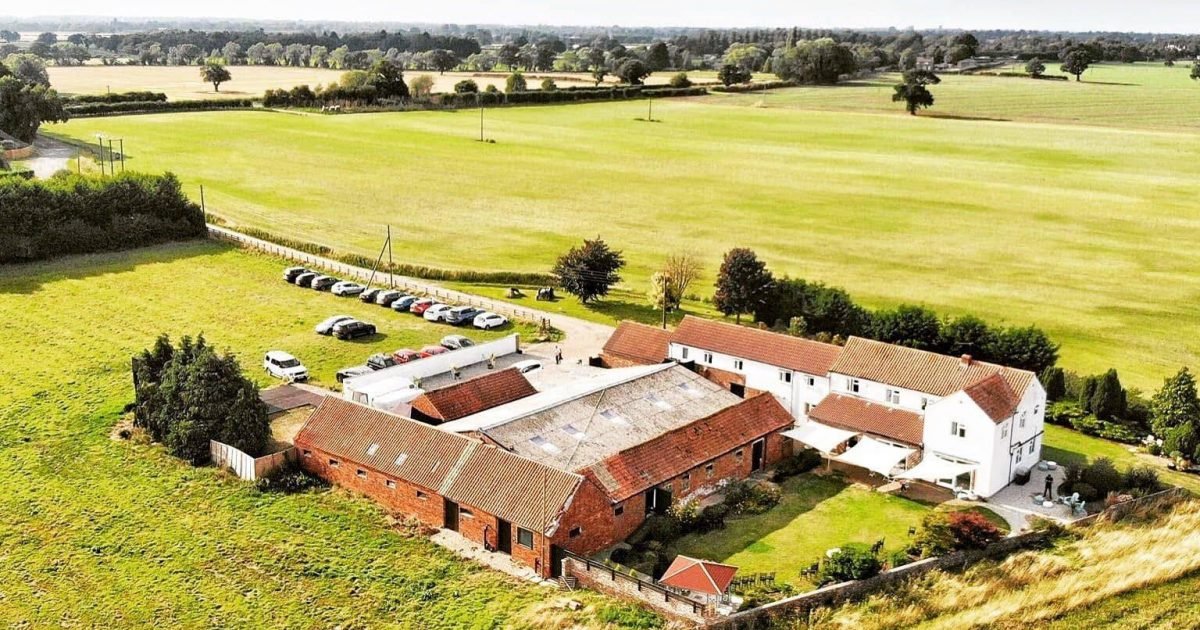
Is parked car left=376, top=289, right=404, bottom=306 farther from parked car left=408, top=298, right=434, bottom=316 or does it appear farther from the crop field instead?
the crop field

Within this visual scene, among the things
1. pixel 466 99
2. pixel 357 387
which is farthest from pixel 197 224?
pixel 466 99

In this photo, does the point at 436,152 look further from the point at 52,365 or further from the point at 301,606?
the point at 301,606

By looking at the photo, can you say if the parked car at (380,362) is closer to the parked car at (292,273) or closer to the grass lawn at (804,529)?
the parked car at (292,273)

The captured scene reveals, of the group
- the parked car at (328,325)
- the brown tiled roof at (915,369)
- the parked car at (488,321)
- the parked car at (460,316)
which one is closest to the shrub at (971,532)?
the brown tiled roof at (915,369)

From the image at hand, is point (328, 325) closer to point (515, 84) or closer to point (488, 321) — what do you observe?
point (488, 321)

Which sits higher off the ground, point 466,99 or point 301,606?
point 466,99

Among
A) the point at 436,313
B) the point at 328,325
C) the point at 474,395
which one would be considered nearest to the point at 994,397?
the point at 474,395

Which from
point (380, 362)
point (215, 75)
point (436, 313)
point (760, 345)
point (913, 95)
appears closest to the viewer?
point (760, 345)

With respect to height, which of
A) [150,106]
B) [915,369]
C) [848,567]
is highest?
[150,106]
